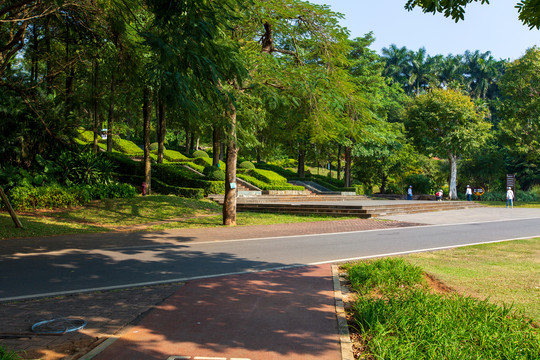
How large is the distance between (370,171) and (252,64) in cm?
3298

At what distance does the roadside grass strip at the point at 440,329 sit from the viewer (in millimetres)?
3924

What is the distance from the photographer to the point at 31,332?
4727 millimetres

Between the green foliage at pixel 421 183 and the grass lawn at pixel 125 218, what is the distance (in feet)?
87.7

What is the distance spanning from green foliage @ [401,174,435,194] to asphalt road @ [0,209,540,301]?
98.9 feet

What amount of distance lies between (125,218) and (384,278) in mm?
13415

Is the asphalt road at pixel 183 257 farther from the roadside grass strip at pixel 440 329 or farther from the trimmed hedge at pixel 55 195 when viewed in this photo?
the trimmed hedge at pixel 55 195

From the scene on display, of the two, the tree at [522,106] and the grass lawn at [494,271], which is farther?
the tree at [522,106]

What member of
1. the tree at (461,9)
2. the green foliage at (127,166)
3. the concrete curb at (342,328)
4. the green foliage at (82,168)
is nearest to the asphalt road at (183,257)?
the concrete curb at (342,328)

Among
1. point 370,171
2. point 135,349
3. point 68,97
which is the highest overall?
point 68,97

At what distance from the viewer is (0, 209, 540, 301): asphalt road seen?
7.31 metres

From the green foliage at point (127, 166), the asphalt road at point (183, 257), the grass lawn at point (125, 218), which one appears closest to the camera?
the asphalt road at point (183, 257)

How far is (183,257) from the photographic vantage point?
32.1 feet

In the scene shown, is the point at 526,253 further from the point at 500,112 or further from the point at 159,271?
the point at 500,112

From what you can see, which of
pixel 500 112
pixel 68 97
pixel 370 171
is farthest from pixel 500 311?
pixel 370 171
